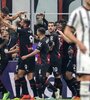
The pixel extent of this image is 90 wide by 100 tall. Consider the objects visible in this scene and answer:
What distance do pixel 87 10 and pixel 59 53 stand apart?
6347 millimetres

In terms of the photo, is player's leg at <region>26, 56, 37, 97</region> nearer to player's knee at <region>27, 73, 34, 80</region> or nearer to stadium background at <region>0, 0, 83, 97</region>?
player's knee at <region>27, 73, 34, 80</region>

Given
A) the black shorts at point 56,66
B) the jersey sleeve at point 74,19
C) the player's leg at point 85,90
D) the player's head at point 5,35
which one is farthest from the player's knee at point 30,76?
the player's leg at point 85,90

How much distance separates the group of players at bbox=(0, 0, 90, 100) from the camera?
13.1 metres

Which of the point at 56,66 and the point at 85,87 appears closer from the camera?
the point at 85,87

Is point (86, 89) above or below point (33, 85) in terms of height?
above

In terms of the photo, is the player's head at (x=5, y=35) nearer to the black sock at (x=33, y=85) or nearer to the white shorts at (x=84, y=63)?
the black sock at (x=33, y=85)

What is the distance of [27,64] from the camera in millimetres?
13344

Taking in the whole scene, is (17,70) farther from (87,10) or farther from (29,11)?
(87,10)

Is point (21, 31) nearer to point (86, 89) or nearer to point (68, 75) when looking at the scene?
point (68, 75)

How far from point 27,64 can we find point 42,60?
398 millimetres

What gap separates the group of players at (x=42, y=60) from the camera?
13.1 metres

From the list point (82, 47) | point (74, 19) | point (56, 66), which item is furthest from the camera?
point (56, 66)

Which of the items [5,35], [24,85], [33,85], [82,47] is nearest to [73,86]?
[33,85]

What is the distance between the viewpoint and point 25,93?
531 inches
